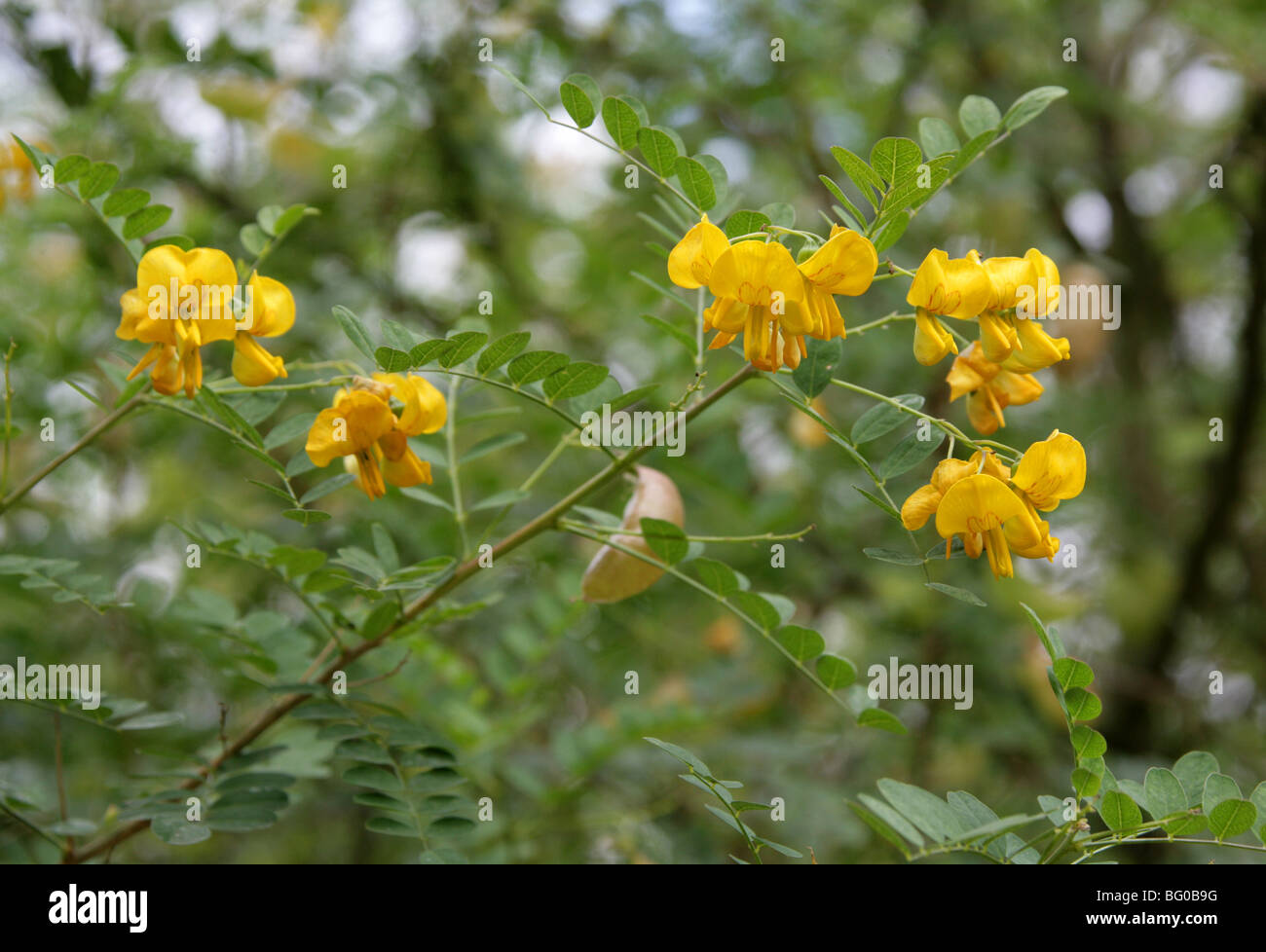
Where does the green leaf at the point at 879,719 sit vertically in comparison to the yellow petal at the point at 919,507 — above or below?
below

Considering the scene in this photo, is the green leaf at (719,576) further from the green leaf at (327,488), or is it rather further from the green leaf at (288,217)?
the green leaf at (288,217)

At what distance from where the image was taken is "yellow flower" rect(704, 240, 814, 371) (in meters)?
0.78

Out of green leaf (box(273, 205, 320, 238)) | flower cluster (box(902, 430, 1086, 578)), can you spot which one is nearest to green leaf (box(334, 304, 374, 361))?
green leaf (box(273, 205, 320, 238))

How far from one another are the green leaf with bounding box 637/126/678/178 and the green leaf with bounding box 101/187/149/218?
460 millimetres

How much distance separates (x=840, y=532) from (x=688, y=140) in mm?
902

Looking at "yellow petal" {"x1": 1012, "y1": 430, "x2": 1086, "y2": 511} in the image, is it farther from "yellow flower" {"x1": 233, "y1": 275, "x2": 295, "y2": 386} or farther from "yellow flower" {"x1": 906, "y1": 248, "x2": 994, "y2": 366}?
"yellow flower" {"x1": 233, "y1": 275, "x2": 295, "y2": 386}

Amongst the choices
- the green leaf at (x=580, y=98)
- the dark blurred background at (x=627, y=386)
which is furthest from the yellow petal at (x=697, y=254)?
the dark blurred background at (x=627, y=386)

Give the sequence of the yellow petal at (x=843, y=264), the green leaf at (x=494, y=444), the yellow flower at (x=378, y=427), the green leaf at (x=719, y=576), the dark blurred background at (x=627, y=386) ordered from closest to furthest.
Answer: the yellow petal at (x=843, y=264) < the yellow flower at (x=378, y=427) < the green leaf at (x=719, y=576) < the green leaf at (x=494, y=444) < the dark blurred background at (x=627, y=386)

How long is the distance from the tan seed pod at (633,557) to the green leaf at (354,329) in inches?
11.3

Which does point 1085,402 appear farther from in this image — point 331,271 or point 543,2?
point 331,271

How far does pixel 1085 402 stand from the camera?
262cm

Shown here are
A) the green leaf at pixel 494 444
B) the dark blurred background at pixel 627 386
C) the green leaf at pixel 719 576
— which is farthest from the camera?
the dark blurred background at pixel 627 386

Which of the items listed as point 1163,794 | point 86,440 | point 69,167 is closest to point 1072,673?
point 1163,794

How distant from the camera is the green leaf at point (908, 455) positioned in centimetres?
92
